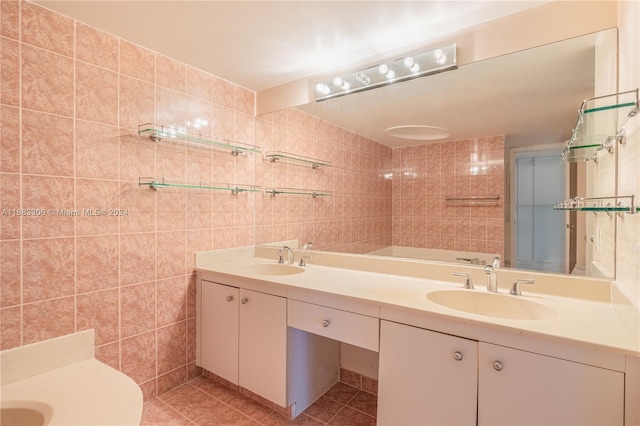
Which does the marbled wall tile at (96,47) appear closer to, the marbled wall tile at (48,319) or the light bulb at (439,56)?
the marbled wall tile at (48,319)

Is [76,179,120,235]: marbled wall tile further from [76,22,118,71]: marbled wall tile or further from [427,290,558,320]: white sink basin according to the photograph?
[427,290,558,320]: white sink basin

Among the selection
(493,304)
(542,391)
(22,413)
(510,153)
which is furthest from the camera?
(510,153)

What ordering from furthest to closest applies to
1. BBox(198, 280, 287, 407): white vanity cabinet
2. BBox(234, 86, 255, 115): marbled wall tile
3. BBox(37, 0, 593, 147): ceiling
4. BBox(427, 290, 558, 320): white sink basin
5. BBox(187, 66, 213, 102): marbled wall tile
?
1. BBox(234, 86, 255, 115): marbled wall tile
2. BBox(187, 66, 213, 102): marbled wall tile
3. BBox(198, 280, 287, 407): white vanity cabinet
4. BBox(37, 0, 593, 147): ceiling
5. BBox(427, 290, 558, 320): white sink basin

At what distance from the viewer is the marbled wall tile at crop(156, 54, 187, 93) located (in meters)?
1.84

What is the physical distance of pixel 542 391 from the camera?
0.97 meters

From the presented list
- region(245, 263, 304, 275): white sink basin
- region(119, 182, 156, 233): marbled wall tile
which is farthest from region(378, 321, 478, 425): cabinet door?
region(119, 182, 156, 233): marbled wall tile

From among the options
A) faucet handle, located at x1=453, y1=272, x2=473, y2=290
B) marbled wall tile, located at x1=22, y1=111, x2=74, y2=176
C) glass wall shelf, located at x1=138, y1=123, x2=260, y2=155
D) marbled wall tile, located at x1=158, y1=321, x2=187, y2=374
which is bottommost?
marbled wall tile, located at x1=158, y1=321, x2=187, y2=374

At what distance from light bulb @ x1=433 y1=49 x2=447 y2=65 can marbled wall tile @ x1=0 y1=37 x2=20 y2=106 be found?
1.98 meters

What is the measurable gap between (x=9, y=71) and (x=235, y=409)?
2012mm

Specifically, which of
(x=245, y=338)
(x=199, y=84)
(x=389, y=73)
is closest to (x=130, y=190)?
(x=199, y=84)

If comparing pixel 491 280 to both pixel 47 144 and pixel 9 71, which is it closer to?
pixel 47 144

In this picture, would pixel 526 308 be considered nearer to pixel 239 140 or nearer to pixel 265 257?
pixel 265 257

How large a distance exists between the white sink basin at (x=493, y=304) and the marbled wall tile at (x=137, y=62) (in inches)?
78.3

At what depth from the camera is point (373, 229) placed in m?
2.02
